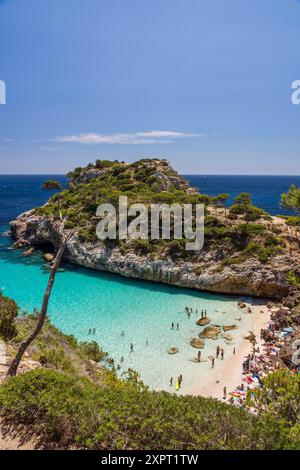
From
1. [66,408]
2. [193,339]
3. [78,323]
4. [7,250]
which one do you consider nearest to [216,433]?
[66,408]

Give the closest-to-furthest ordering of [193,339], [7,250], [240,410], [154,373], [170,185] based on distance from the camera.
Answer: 1. [240,410]
2. [154,373]
3. [193,339]
4. [7,250]
5. [170,185]

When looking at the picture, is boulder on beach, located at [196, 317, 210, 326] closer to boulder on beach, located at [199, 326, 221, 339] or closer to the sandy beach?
boulder on beach, located at [199, 326, 221, 339]

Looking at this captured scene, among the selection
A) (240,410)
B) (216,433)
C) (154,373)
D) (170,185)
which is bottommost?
(154,373)

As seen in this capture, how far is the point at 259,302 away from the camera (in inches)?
1059

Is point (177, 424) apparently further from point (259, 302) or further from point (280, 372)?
→ point (259, 302)

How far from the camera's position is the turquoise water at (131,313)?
1783 centimetres

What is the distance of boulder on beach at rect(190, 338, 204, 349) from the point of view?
64.3ft

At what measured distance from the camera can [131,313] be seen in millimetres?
24438

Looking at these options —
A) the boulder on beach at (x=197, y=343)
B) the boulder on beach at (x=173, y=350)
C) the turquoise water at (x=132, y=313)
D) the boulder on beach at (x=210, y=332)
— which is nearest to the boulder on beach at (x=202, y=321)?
the turquoise water at (x=132, y=313)

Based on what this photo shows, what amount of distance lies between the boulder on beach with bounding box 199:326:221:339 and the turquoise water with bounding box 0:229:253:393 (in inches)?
20.6

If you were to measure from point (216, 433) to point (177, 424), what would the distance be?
2.70 feet

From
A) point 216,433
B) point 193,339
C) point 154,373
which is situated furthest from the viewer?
point 193,339

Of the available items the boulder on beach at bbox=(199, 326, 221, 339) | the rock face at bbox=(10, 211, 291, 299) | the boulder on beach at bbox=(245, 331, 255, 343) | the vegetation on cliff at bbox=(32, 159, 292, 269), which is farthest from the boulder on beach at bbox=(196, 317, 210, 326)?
the vegetation on cliff at bbox=(32, 159, 292, 269)

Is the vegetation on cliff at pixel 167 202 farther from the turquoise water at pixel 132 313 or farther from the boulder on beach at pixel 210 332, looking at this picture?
the boulder on beach at pixel 210 332
